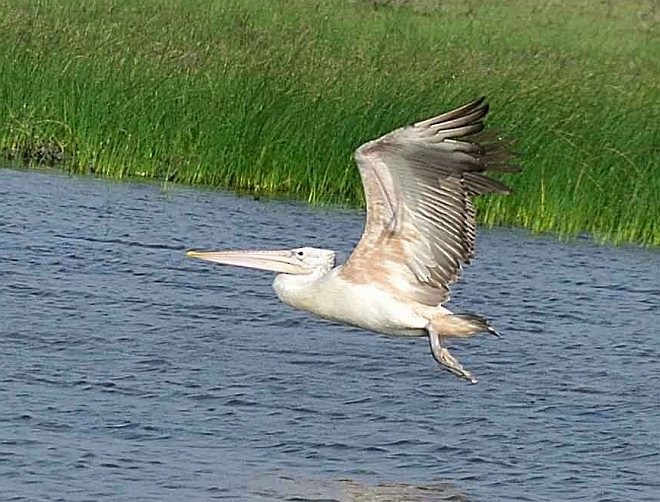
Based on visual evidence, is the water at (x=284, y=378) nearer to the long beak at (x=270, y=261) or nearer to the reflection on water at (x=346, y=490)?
the reflection on water at (x=346, y=490)

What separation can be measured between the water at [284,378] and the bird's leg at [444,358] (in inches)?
17.7

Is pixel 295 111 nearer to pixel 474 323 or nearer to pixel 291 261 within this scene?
pixel 291 261

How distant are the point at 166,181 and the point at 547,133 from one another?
2712 mm

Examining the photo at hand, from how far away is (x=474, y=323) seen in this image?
703 cm

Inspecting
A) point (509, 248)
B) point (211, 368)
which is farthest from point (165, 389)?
point (509, 248)

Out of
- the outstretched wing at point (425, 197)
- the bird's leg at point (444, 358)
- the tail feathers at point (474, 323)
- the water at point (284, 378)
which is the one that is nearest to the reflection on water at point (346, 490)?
the water at point (284, 378)

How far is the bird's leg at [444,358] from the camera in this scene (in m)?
6.89

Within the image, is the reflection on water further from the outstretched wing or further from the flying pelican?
the outstretched wing

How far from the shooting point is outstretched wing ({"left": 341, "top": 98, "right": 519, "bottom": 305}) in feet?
21.8

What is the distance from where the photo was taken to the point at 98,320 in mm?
9227

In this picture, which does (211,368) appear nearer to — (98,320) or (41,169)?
(98,320)

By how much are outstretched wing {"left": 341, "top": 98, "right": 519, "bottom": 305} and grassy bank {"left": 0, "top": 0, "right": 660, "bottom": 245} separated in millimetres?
4528

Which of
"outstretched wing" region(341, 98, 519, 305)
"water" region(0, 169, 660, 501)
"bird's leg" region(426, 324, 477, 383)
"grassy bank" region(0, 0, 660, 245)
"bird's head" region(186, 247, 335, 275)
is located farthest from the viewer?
"grassy bank" region(0, 0, 660, 245)

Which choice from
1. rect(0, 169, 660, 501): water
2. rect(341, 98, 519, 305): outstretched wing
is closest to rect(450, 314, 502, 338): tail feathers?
rect(341, 98, 519, 305): outstretched wing
